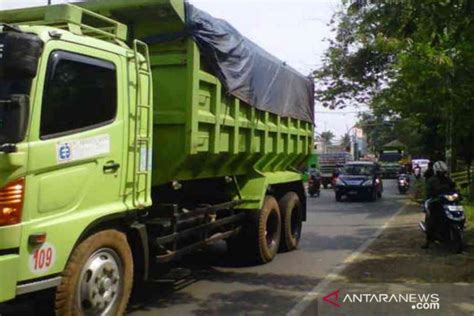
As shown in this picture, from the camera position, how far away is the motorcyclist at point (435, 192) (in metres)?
9.50

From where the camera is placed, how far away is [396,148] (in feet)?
171

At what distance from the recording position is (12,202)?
3.90m

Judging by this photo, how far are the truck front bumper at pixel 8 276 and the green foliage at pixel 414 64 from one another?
4836 millimetres

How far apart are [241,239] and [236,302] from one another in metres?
2.11

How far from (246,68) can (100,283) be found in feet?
11.5

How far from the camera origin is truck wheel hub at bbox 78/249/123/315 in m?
4.54

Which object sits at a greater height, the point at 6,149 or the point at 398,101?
the point at 398,101

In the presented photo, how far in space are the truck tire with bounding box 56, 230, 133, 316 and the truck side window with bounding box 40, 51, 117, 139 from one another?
939mm

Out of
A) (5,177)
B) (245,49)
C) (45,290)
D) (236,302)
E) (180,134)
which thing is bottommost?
(236,302)

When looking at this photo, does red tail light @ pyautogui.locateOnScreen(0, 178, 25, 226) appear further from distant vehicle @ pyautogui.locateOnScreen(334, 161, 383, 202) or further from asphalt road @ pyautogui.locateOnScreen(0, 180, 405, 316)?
distant vehicle @ pyautogui.locateOnScreen(334, 161, 383, 202)

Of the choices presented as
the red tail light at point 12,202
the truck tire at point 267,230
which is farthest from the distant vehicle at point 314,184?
the red tail light at point 12,202

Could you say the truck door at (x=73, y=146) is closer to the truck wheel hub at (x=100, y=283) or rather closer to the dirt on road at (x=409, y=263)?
the truck wheel hub at (x=100, y=283)

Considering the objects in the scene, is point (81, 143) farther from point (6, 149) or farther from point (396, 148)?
point (396, 148)

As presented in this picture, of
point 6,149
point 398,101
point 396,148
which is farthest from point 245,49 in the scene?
point 396,148
